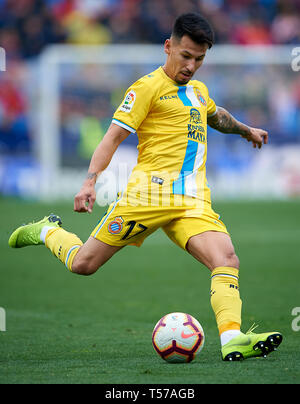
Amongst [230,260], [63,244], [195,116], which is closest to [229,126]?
[195,116]

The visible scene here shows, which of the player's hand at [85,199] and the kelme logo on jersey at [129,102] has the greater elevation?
the kelme logo on jersey at [129,102]

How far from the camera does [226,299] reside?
16.1 ft

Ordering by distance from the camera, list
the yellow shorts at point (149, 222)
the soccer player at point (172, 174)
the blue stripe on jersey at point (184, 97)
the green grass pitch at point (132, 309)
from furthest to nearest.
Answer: the blue stripe on jersey at point (184, 97) → the yellow shorts at point (149, 222) → the soccer player at point (172, 174) → the green grass pitch at point (132, 309)

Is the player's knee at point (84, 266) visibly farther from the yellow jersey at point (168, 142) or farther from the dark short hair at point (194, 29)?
the dark short hair at point (194, 29)

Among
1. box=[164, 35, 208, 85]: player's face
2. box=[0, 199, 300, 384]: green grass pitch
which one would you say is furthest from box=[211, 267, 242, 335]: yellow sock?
box=[164, 35, 208, 85]: player's face

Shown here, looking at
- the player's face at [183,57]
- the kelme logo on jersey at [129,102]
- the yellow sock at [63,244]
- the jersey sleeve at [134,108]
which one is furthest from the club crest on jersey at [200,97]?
the yellow sock at [63,244]

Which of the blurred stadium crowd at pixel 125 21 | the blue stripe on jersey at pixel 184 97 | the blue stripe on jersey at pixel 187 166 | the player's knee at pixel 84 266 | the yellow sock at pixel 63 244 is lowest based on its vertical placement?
the player's knee at pixel 84 266

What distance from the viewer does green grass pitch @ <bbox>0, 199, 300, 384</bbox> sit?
14.6 ft

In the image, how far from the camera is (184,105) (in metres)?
5.29

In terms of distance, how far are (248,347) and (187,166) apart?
1.33 meters

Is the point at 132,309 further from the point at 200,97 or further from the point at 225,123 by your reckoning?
the point at 200,97

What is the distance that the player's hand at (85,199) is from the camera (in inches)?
189

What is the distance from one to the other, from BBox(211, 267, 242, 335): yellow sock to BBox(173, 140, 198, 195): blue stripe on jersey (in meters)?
0.62
